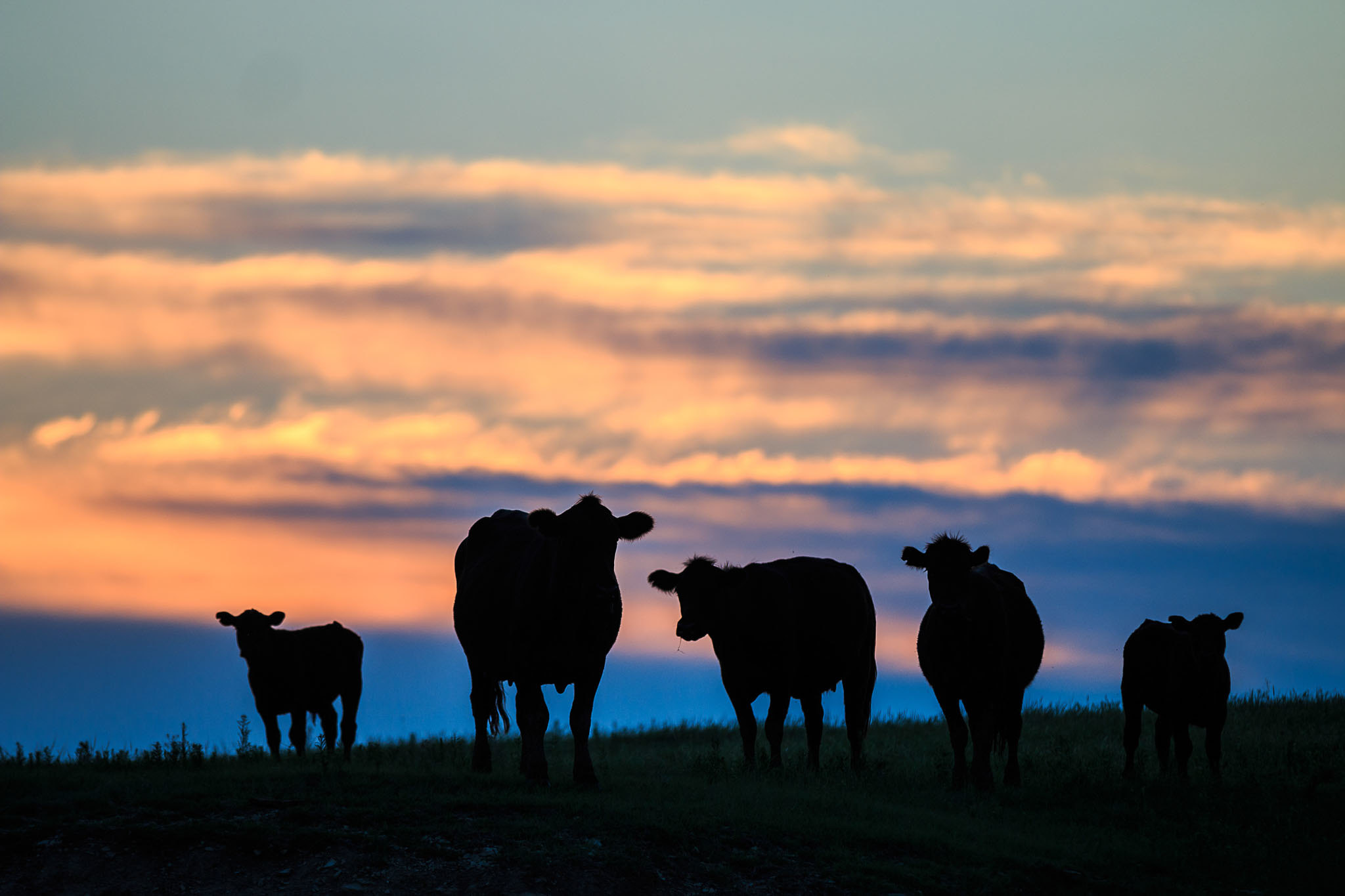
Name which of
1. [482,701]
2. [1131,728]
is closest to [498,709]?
[482,701]

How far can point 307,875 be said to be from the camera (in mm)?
→ 11906

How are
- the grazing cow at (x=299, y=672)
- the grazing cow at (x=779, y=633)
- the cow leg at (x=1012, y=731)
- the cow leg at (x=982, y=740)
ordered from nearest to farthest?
the cow leg at (x=982, y=740) → the cow leg at (x=1012, y=731) → the grazing cow at (x=779, y=633) → the grazing cow at (x=299, y=672)

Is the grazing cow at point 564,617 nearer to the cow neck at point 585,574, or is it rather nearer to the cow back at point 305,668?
the cow neck at point 585,574

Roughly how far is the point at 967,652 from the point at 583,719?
585 centimetres

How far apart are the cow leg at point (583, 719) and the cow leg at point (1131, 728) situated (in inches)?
331

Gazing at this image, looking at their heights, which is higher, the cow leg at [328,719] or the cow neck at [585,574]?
the cow neck at [585,574]

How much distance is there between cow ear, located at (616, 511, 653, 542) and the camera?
1589cm

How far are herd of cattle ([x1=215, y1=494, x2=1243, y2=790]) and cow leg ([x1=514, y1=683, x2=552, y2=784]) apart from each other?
2 cm

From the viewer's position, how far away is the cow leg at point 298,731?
72.0ft

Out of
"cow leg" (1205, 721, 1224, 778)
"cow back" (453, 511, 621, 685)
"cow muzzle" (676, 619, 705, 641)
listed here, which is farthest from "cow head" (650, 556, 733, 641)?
"cow leg" (1205, 721, 1224, 778)

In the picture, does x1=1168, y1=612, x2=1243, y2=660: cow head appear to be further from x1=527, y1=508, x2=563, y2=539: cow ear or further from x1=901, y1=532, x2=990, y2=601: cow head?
x1=527, y1=508, x2=563, y2=539: cow ear

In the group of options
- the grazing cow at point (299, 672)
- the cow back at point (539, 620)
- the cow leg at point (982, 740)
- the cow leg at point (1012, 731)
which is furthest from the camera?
the grazing cow at point (299, 672)

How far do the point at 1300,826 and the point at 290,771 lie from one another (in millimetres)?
11531

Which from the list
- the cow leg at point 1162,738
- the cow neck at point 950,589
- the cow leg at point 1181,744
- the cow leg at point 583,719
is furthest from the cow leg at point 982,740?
the cow leg at point 583,719
